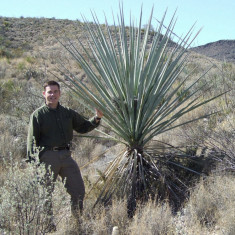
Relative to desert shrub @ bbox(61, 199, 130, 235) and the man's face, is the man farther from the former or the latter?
desert shrub @ bbox(61, 199, 130, 235)

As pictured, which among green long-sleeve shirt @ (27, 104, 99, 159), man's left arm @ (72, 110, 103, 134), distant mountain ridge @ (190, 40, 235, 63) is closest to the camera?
green long-sleeve shirt @ (27, 104, 99, 159)

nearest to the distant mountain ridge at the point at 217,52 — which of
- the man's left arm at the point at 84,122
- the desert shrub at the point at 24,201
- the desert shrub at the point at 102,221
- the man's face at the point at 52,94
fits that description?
the man's left arm at the point at 84,122

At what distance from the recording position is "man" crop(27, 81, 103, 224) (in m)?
3.71

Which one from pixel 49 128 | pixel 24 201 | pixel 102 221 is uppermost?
pixel 49 128

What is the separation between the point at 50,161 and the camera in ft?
12.2

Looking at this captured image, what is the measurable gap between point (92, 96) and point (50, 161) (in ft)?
3.71

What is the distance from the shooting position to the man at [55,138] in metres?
3.71

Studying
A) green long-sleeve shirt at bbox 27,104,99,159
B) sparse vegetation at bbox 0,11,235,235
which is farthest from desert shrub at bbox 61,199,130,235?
green long-sleeve shirt at bbox 27,104,99,159

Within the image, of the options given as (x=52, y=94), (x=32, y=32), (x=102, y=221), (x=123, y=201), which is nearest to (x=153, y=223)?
(x=102, y=221)

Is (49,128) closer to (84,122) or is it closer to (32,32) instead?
(84,122)

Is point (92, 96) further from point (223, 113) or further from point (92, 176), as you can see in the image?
point (223, 113)

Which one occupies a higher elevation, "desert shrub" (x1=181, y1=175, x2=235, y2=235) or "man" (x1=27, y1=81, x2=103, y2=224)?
"man" (x1=27, y1=81, x2=103, y2=224)

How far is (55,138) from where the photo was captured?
3756 millimetres

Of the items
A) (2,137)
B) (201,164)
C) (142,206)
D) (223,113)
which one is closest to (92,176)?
(142,206)
